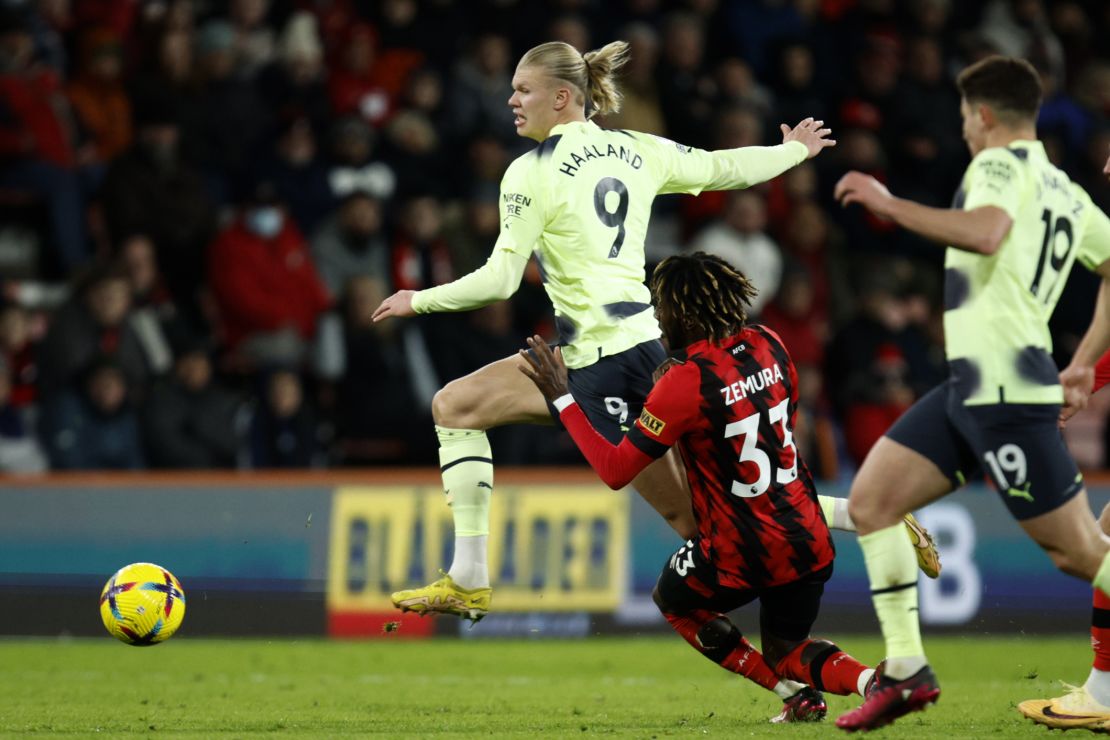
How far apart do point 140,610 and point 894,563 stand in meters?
3.65

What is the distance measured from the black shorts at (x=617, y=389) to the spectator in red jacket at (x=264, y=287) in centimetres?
670

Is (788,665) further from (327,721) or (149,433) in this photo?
(149,433)

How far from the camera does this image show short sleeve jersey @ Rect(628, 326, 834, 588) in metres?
6.68

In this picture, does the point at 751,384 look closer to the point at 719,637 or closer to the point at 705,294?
the point at 705,294

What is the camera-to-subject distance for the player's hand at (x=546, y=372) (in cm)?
693

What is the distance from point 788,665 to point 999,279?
2.06m

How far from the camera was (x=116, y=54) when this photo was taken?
14.1m

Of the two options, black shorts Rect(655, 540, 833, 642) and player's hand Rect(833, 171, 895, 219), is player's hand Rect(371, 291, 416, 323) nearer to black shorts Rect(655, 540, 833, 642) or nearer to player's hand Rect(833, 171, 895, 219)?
black shorts Rect(655, 540, 833, 642)

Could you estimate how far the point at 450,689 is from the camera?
9148 millimetres

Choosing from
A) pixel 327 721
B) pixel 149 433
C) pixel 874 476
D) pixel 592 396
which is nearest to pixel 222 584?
pixel 149 433

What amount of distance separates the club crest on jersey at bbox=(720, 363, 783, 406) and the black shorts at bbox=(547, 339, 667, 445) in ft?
2.18

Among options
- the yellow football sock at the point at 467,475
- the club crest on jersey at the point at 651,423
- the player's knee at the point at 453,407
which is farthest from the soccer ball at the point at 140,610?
the club crest on jersey at the point at 651,423

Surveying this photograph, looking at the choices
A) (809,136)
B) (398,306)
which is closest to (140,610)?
(398,306)

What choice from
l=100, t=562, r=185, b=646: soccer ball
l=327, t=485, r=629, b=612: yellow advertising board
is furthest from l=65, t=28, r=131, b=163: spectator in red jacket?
l=100, t=562, r=185, b=646: soccer ball
